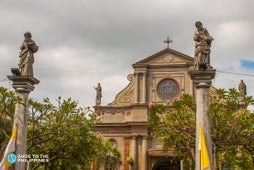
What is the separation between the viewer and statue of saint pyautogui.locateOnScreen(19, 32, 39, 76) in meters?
14.8

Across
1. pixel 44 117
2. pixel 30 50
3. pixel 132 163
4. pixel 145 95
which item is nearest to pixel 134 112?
pixel 145 95

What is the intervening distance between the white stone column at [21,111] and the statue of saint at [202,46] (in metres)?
6.06

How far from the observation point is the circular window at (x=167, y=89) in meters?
39.1

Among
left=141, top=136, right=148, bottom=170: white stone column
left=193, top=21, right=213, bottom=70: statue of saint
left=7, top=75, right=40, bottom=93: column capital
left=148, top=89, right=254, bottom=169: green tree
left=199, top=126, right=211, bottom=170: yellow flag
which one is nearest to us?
left=199, top=126, right=211, bottom=170: yellow flag

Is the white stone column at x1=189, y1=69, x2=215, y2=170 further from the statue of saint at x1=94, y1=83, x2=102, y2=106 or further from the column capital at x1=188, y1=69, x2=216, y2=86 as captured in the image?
the statue of saint at x1=94, y1=83, x2=102, y2=106

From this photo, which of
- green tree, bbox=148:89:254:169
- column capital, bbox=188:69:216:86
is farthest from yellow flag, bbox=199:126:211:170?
green tree, bbox=148:89:254:169

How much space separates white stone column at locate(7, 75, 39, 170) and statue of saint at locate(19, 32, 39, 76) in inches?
13.6

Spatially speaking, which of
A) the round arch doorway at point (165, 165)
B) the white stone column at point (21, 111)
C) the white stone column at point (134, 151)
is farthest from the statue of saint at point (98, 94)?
the white stone column at point (21, 111)

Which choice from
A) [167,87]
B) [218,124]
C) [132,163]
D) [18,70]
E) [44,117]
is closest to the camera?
[18,70]

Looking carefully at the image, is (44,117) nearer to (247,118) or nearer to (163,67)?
(247,118)

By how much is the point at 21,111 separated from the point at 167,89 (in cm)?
2621

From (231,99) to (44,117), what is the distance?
27.2 ft

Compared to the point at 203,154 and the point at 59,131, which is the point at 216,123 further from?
the point at 59,131

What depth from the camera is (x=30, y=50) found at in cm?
1509
